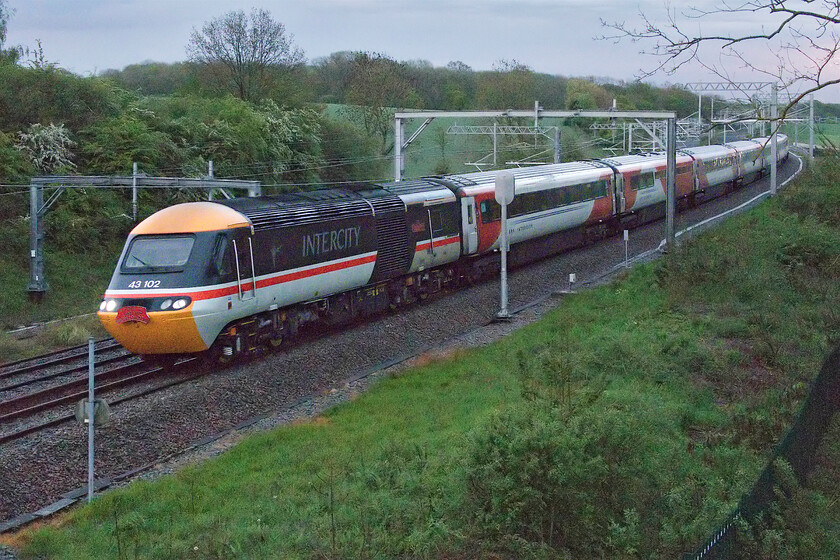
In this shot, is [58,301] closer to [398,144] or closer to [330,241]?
[398,144]

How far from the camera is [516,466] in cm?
877

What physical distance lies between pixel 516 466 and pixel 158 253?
923 cm

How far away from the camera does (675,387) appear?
14047 mm

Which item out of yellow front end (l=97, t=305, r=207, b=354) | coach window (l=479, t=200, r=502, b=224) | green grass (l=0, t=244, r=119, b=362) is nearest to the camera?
yellow front end (l=97, t=305, r=207, b=354)

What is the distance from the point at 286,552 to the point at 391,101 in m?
54.6

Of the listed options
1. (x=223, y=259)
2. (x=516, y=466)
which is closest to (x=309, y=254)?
Result: (x=223, y=259)

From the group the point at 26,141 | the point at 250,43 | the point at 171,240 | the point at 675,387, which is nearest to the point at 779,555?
the point at 675,387

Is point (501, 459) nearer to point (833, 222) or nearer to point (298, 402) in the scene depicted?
point (298, 402)

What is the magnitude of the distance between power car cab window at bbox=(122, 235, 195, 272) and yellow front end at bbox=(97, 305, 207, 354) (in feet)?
2.97

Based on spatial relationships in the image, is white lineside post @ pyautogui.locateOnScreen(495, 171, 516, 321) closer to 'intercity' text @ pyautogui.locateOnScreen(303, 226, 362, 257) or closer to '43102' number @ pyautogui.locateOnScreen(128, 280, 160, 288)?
'intercity' text @ pyautogui.locateOnScreen(303, 226, 362, 257)

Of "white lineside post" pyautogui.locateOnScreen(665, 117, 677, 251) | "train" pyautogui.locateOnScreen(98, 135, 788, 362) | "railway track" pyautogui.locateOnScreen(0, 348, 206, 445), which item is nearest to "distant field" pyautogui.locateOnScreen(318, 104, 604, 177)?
"white lineside post" pyautogui.locateOnScreen(665, 117, 677, 251)

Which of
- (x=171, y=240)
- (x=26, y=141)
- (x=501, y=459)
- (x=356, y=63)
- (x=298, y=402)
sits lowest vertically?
(x=298, y=402)

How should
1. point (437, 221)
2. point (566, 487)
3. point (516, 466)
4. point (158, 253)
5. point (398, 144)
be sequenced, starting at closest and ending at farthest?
point (566, 487) → point (516, 466) → point (158, 253) → point (437, 221) → point (398, 144)

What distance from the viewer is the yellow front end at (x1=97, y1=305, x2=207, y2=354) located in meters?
15.1
